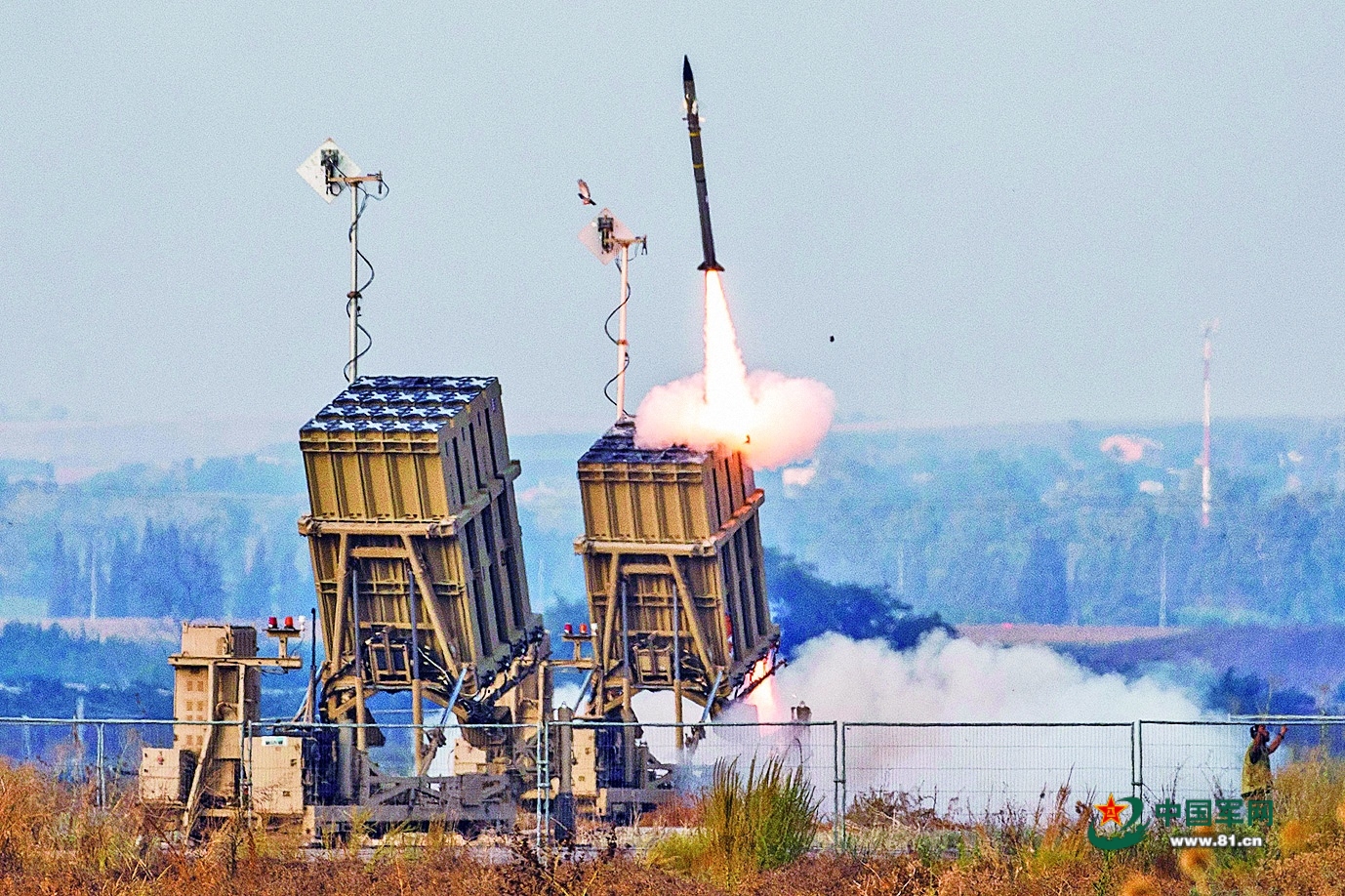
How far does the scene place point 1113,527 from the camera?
282 ft

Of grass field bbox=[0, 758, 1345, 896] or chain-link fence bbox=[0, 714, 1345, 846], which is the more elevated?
chain-link fence bbox=[0, 714, 1345, 846]

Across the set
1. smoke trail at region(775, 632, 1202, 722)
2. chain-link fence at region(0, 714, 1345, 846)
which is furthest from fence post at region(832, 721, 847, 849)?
smoke trail at region(775, 632, 1202, 722)

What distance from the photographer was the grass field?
23906 mm

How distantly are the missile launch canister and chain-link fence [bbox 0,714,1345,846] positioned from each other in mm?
6326

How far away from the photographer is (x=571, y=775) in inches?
1275

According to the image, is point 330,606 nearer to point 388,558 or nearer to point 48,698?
point 388,558

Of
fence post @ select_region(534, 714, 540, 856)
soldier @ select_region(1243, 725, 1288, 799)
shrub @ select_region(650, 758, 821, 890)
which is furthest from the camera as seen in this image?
fence post @ select_region(534, 714, 540, 856)

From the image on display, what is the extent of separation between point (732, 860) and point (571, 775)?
7.01 m

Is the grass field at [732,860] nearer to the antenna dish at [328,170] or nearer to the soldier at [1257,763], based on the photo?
the soldier at [1257,763]

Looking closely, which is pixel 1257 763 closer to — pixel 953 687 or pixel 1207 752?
pixel 1207 752

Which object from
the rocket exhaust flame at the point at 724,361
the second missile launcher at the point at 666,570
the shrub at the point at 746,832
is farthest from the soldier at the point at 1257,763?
the rocket exhaust flame at the point at 724,361

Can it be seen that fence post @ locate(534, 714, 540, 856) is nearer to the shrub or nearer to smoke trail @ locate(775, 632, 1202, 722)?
the shrub

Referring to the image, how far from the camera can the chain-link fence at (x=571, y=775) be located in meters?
29.4

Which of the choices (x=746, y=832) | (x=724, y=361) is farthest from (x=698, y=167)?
(x=746, y=832)
